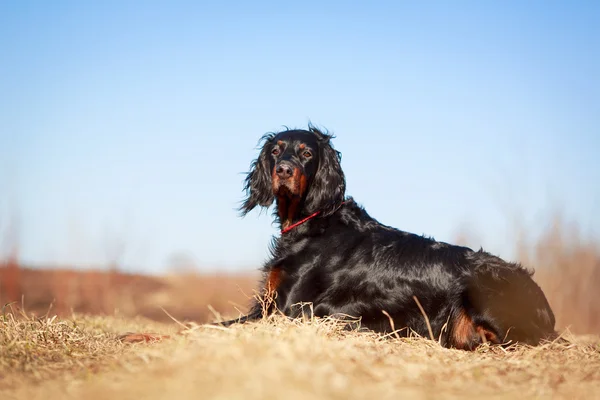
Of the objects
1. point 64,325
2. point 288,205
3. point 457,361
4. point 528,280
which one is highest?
point 288,205

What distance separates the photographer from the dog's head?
4.64 metres

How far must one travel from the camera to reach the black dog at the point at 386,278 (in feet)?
14.2

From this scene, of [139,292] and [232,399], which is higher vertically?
[232,399]

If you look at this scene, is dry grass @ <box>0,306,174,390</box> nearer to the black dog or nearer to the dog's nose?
the black dog

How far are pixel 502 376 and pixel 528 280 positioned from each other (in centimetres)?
182

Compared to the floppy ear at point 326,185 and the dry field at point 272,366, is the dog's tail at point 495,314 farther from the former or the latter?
the floppy ear at point 326,185

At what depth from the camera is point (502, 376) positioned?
118 inches

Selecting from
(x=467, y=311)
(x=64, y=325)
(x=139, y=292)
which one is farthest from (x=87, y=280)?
(x=467, y=311)

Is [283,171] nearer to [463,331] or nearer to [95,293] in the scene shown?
[463,331]

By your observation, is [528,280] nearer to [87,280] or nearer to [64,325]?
[64,325]

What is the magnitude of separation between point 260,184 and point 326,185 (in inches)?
25.0

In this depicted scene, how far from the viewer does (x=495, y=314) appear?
427cm

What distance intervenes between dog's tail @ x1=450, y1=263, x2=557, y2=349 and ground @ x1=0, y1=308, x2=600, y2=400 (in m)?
0.21

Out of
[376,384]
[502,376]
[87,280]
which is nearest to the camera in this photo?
[376,384]
